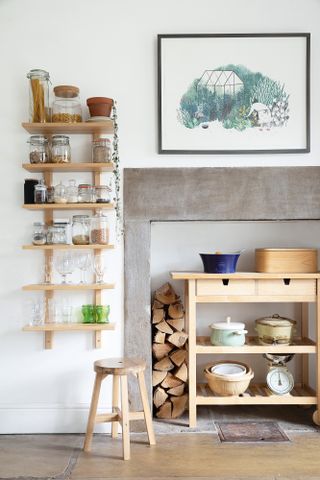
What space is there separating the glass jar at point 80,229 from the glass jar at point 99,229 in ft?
0.11

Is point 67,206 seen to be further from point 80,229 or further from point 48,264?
point 48,264

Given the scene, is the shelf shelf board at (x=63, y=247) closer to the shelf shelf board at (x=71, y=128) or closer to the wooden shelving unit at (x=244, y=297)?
the wooden shelving unit at (x=244, y=297)

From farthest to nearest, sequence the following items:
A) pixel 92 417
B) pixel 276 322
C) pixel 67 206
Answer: pixel 276 322
pixel 67 206
pixel 92 417

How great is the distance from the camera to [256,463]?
2.98 meters

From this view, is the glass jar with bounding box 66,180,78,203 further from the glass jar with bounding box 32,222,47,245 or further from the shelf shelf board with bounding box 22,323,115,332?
the shelf shelf board with bounding box 22,323,115,332

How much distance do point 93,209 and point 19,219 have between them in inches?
19.3

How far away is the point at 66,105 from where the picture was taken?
3469mm

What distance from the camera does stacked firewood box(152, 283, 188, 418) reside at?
365 centimetres

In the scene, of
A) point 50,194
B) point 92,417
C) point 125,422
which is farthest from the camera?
point 50,194

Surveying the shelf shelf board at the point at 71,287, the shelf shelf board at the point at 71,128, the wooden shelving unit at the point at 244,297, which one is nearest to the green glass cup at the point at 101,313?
the shelf shelf board at the point at 71,287

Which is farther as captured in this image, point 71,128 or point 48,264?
point 48,264

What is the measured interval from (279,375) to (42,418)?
159cm

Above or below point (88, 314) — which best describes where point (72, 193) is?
above

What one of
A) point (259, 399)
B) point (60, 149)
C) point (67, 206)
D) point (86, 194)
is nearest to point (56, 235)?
point (67, 206)
